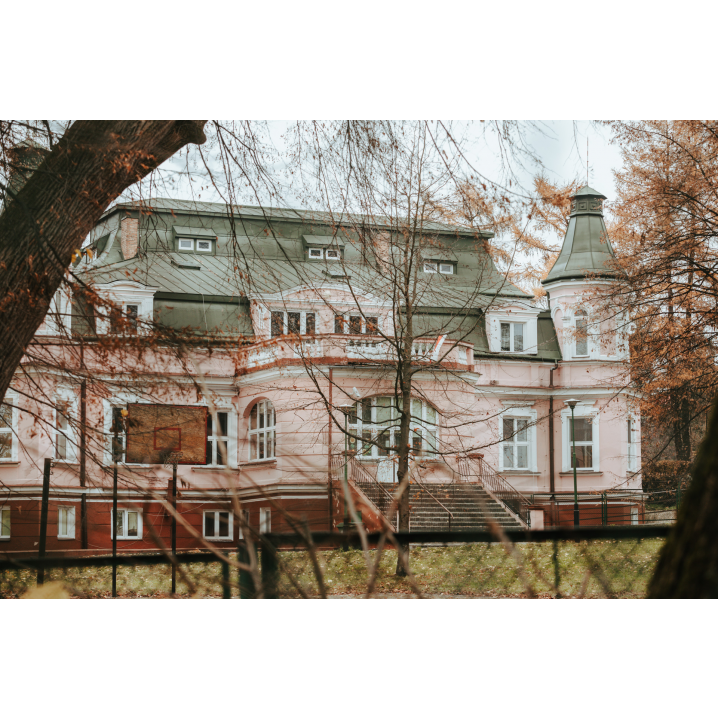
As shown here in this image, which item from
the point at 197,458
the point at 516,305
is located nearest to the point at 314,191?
the point at 516,305

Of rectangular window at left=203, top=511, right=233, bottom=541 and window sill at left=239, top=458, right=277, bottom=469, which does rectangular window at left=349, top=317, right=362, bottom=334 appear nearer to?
window sill at left=239, top=458, right=277, bottom=469

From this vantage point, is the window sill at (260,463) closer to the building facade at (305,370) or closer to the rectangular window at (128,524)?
the building facade at (305,370)

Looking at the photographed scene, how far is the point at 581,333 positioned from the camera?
4.29m

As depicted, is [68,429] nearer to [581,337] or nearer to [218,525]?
[218,525]

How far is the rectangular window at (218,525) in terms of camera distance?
3486 mm

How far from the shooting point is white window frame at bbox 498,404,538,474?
4080 mm

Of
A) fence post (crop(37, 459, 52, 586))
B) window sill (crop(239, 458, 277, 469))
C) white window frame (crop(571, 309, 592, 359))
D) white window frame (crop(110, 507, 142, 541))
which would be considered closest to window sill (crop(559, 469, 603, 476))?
white window frame (crop(571, 309, 592, 359))

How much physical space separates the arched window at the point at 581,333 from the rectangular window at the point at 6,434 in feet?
10.3

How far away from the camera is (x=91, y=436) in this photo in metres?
3.85

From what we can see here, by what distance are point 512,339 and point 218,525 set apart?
1.92 metres

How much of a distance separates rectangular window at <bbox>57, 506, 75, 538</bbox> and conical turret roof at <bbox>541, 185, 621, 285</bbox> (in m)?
2.89

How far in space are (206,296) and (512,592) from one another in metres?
2.31

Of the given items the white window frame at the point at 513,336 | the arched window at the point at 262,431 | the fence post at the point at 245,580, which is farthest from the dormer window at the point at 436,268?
the fence post at the point at 245,580
